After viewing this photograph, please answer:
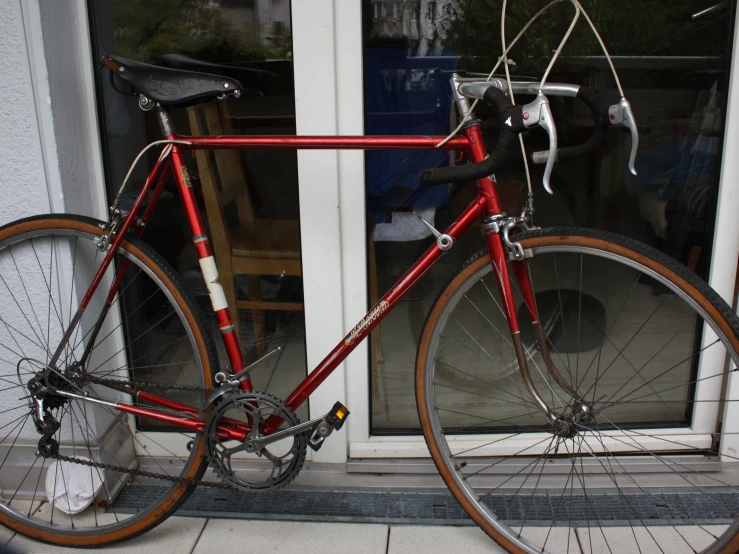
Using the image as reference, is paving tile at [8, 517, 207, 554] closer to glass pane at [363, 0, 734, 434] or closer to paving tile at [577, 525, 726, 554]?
glass pane at [363, 0, 734, 434]

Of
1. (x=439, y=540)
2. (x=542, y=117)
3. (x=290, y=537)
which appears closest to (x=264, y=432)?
(x=290, y=537)

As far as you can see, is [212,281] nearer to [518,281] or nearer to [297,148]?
[297,148]

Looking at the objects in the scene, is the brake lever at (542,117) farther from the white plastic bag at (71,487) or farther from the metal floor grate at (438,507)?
the white plastic bag at (71,487)

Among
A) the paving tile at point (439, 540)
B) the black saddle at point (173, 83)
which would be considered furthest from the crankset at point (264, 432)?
the black saddle at point (173, 83)

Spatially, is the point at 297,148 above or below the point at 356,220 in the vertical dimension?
above

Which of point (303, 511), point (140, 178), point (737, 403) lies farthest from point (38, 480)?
point (737, 403)

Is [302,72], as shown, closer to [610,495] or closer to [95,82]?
[95,82]

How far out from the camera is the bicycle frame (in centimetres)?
189

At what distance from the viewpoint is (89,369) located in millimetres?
2422

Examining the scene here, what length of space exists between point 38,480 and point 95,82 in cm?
146

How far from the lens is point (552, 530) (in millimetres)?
2295

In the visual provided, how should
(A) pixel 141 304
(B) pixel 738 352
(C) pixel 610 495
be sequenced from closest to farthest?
1. (B) pixel 738 352
2. (C) pixel 610 495
3. (A) pixel 141 304

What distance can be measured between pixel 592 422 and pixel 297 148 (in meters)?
1.17

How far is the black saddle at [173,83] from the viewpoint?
1.97m
